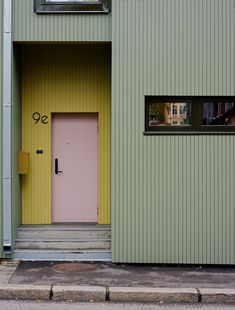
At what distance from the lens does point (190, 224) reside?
33.8 feet

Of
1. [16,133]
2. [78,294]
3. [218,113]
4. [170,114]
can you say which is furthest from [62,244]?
[218,113]

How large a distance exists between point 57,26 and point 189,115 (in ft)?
9.82

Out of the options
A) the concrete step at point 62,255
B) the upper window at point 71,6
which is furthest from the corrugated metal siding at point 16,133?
the upper window at point 71,6

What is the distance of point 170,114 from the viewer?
10.5 m

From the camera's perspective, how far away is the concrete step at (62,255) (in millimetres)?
10539

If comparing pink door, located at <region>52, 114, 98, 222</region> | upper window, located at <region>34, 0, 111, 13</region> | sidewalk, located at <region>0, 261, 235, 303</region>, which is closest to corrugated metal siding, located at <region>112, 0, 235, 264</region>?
sidewalk, located at <region>0, 261, 235, 303</region>

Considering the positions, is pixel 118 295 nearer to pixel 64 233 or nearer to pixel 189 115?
pixel 64 233

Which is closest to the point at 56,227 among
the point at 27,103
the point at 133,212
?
the point at 133,212

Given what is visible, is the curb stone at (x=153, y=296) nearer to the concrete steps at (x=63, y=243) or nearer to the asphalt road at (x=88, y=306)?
the asphalt road at (x=88, y=306)

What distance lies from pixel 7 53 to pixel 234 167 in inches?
185

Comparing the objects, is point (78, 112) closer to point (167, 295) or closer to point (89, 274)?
point (89, 274)

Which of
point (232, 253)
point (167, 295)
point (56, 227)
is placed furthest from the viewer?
point (56, 227)

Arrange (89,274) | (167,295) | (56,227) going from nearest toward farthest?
1. (167,295)
2. (89,274)
3. (56,227)

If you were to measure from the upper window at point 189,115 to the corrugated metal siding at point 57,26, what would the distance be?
160 centimetres
